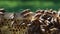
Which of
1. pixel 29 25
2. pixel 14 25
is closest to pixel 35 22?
pixel 29 25

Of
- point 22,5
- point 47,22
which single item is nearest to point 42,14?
point 47,22

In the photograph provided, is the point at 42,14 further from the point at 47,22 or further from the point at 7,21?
the point at 7,21

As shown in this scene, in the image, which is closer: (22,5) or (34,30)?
(34,30)

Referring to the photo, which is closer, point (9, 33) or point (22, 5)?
point (9, 33)

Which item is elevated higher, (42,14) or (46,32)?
(42,14)

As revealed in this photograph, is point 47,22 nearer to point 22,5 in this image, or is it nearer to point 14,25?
point 14,25

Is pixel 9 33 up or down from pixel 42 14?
down
